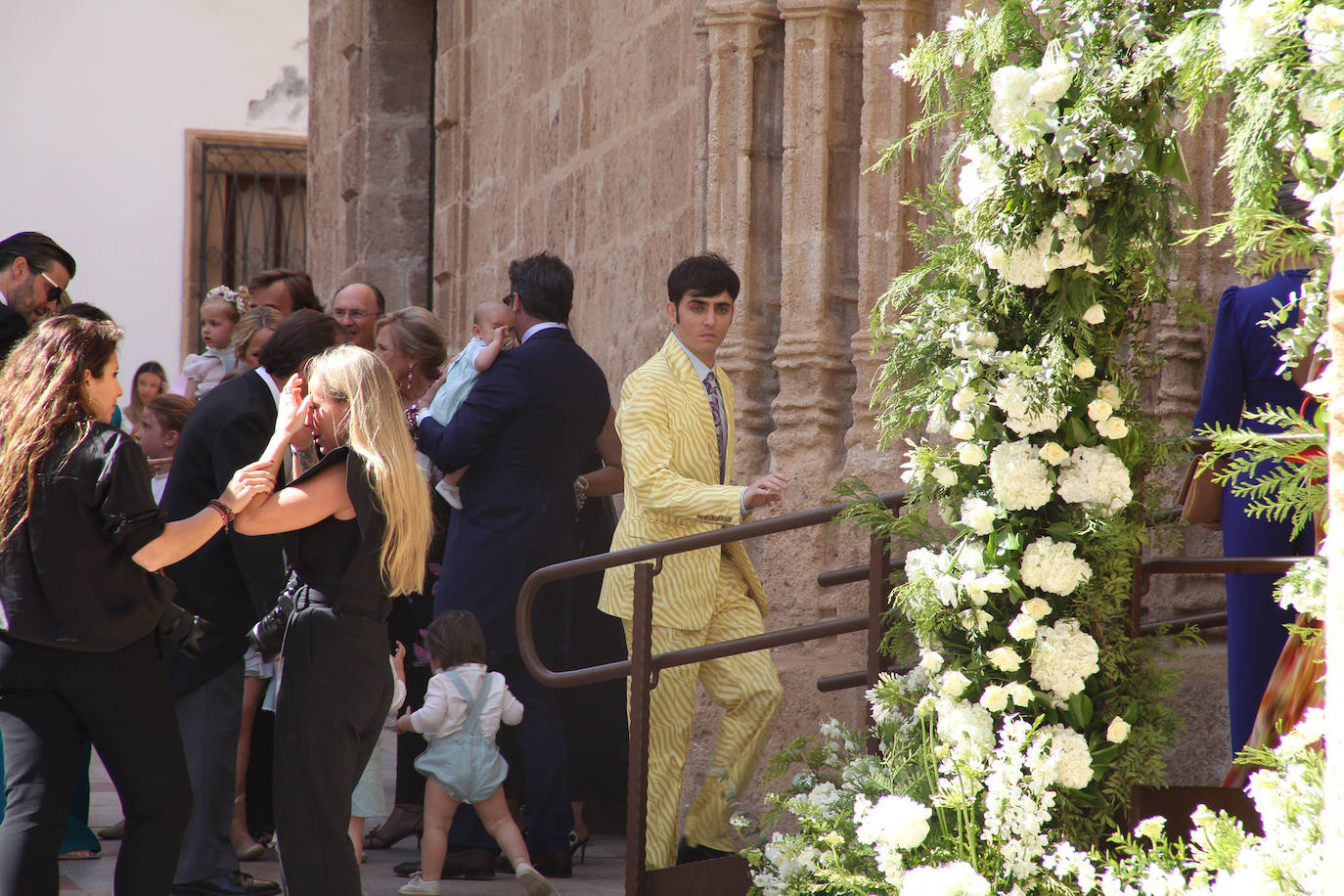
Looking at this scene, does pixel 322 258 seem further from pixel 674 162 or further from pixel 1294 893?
pixel 1294 893

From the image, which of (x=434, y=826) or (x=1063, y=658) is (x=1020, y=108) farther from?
(x=434, y=826)

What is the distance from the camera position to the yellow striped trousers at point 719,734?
4785mm

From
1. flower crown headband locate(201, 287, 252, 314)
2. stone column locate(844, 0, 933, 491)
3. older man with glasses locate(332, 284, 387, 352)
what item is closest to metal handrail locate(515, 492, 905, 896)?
stone column locate(844, 0, 933, 491)

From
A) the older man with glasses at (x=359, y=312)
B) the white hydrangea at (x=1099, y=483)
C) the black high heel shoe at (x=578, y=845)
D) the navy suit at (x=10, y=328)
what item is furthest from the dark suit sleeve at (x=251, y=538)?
the white hydrangea at (x=1099, y=483)

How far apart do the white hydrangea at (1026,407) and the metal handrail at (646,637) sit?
0.78 meters

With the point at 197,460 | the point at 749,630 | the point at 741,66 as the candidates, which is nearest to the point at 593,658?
the point at 749,630

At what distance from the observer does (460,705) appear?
4.93 m

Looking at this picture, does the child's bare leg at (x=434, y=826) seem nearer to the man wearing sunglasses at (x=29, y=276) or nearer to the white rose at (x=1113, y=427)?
the man wearing sunglasses at (x=29, y=276)

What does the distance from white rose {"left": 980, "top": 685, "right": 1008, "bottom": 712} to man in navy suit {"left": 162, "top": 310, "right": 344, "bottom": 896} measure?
2155 millimetres

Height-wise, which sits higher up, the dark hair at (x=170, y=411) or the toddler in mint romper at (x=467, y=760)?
the dark hair at (x=170, y=411)

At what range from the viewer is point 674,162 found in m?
7.09

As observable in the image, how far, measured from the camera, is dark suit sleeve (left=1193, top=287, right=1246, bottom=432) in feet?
13.4

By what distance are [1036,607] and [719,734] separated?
4.85ft

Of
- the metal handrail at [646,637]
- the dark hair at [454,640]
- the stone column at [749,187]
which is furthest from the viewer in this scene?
the stone column at [749,187]
